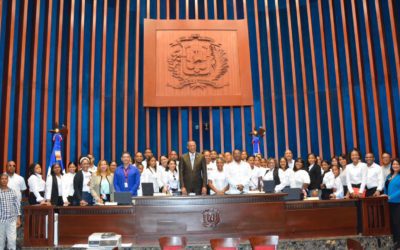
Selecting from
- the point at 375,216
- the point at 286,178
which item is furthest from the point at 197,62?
the point at 375,216

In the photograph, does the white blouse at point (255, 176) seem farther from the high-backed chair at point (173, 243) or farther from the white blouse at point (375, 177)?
the high-backed chair at point (173, 243)

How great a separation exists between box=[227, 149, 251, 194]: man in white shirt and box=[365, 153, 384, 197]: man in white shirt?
5.64ft

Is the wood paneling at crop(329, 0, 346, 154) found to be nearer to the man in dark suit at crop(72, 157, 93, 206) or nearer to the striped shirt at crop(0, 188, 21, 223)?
the man in dark suit at crop(72, 157, 93, 206)

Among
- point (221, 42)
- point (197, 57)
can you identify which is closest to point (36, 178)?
point (197, 57)

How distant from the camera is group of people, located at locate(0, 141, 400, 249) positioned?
17.4 feet

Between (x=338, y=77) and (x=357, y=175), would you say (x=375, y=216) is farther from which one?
(x=338, y=77)

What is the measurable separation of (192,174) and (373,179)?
8.37 feet

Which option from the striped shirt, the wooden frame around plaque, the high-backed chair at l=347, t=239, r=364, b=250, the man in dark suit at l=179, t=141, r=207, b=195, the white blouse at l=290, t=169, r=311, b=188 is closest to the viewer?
the high-backed chair at l=347, t=239, r=364, b=250

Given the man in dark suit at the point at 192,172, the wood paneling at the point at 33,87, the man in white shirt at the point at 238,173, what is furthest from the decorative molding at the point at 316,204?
the wood paneling at the point at 33,87

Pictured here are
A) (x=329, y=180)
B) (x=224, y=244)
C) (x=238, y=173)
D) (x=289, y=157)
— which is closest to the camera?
(x=224, y=244)

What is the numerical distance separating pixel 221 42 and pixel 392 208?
509 cm

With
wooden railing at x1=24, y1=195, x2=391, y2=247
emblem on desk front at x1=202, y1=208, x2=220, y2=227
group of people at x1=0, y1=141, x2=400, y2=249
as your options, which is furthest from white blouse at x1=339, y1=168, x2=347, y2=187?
emblem on desk front at x1=202, y1=208, x2=220, y2=227

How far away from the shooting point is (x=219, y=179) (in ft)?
19.9

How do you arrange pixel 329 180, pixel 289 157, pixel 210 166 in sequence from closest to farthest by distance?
pixel 329 180 → pixel 210 166 → pixel 289 157
